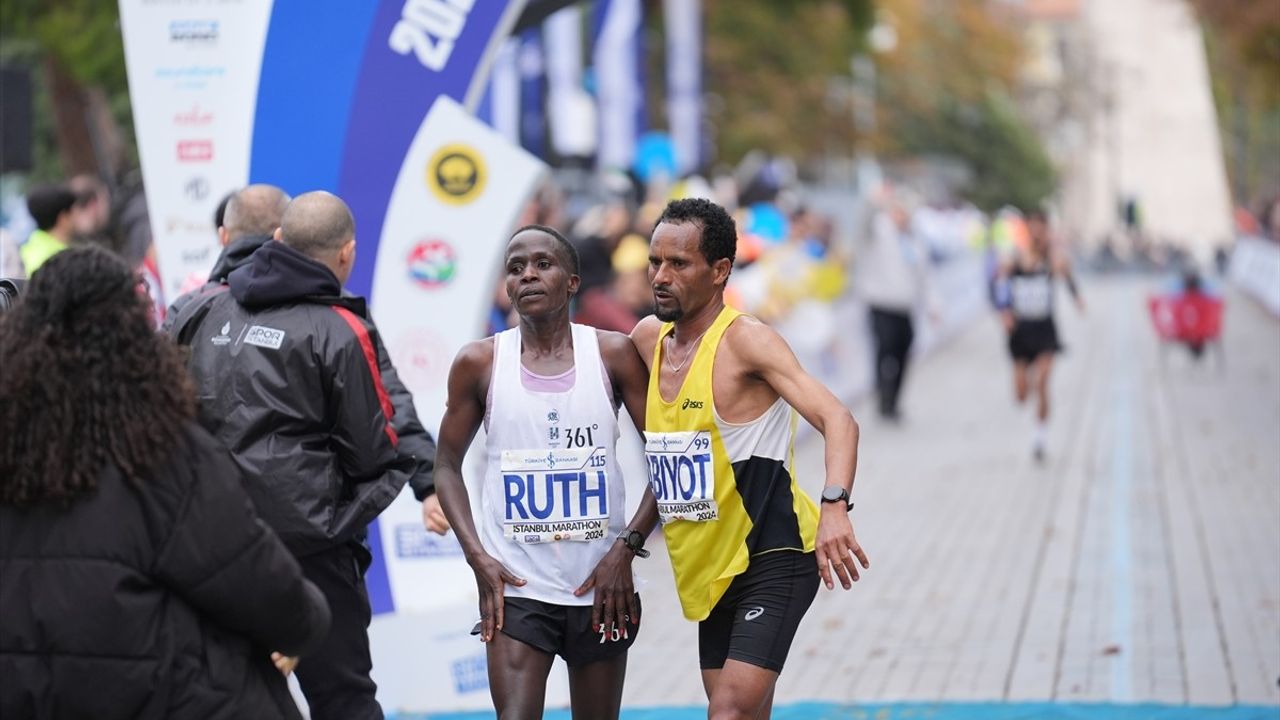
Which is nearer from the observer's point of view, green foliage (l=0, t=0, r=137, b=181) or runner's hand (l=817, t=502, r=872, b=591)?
runner's hand (l=817, t=502, r=872, b=591)

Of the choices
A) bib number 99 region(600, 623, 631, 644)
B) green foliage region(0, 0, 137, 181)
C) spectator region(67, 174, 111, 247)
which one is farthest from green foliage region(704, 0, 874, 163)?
bib number 99 region(600, 623, 631, 644)

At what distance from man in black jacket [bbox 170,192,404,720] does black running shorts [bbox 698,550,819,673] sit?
102 centimetres

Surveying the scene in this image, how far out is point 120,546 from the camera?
11.1 ft

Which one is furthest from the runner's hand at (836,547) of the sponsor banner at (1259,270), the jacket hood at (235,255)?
the sponsor banner at (1259,270)

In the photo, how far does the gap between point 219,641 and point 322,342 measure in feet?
5.32

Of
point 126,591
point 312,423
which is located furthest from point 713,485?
point 126,591

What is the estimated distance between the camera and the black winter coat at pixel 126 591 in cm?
338

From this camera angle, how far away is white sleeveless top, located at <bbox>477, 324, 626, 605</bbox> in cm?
498

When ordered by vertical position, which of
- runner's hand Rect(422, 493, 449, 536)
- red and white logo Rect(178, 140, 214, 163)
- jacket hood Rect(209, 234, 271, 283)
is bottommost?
runner's hand Rect(422, 493, 449, 536)

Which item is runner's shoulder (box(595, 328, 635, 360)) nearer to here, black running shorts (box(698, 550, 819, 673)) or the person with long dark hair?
black running shorts (box(698, 550, 819, 673))

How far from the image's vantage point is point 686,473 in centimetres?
490

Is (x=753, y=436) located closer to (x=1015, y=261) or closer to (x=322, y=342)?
(x=322, y=342)

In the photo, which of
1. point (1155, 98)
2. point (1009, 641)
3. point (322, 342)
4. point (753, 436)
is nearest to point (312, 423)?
point (322, 342)

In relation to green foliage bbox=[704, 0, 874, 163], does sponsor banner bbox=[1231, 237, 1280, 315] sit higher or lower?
lower
